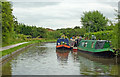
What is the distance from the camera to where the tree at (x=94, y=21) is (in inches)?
2538

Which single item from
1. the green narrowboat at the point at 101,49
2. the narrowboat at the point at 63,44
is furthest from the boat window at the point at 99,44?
the narrowboat at the point at 63,44

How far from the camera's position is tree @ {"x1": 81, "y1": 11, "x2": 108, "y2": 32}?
64.5 meters

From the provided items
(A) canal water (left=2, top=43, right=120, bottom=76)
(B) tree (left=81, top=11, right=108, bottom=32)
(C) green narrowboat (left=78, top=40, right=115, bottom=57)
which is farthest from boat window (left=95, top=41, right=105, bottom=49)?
(B) tree (left=81, top=11, right=108, bottom=32)

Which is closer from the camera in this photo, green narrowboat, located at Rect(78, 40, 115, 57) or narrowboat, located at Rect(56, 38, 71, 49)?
green narrowboat, located at Rect(78, 40, 115, 57)

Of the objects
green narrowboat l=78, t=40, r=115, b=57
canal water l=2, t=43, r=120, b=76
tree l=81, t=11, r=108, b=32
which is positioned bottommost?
canal water l=2, t=43, r=120, b=76

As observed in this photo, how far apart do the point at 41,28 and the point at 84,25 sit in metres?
27.5

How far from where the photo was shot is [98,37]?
3825cm

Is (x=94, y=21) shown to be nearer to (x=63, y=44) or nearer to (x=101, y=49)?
(x=63, y=44)

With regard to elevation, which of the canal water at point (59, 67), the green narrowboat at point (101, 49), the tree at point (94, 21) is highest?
the tree at point (94, 21)

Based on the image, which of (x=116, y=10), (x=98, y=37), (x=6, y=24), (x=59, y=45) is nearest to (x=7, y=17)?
(x=6, y=24)

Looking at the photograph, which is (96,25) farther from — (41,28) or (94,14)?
(41,28)

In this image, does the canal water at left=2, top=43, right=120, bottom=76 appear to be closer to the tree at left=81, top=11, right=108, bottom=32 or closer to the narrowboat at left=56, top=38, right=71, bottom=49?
the narrowboat at left=56, top=38, right=71, bottom=49

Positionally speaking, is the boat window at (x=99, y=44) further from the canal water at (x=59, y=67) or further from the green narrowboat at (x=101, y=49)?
the canal water at (x=59, y=67)

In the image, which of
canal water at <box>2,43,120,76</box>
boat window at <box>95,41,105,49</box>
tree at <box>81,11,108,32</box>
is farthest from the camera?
tree at <box>81,11,108,32</box>
